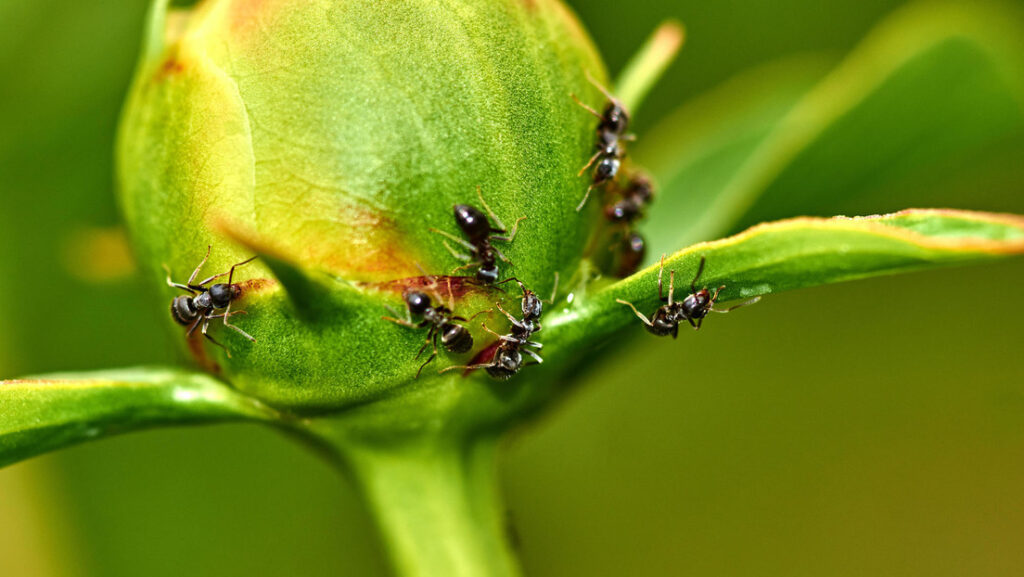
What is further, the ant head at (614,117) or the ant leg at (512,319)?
the ant head at (614,117)

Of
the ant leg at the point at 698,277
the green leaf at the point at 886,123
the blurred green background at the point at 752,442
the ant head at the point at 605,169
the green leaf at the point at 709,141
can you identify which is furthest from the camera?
the blurred green background at the point at 752,442

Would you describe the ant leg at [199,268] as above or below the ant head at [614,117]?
below

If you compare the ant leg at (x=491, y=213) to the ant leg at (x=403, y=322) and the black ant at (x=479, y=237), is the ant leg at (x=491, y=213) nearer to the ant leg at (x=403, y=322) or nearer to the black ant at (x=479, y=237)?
the black ant at (x=479, y=237)

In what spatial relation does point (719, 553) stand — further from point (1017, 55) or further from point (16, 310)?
point (16, 310)

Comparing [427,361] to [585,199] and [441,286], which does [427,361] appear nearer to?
[441,286]

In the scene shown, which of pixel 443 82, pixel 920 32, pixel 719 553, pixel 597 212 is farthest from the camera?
pixel 719 553

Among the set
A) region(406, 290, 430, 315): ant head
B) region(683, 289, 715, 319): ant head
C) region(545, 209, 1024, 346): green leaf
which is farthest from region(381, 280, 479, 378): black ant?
region(683, 289, 715, 319): ant head

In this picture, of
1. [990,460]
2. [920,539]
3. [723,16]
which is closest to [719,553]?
[920,539]

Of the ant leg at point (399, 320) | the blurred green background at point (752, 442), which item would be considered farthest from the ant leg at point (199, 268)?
the blurred green background at point (752, 442)
